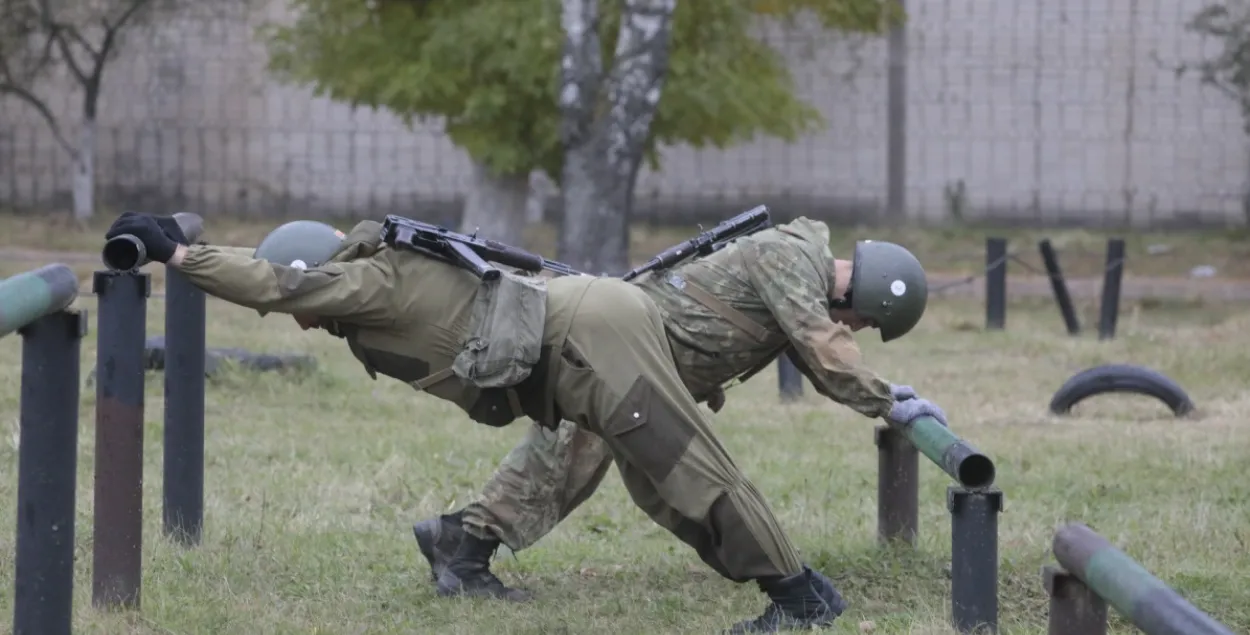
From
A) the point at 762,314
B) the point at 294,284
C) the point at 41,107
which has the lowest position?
the point at 762,314

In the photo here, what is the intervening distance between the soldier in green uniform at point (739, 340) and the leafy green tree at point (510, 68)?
11071 millimetres

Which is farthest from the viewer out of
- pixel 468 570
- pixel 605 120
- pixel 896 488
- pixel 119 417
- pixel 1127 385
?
pixel 605 120

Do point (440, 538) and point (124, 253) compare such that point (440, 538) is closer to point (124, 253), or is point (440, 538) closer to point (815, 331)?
point (815, 331)

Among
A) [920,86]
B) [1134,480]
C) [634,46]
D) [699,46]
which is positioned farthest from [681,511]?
[920,86]

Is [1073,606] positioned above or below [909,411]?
below

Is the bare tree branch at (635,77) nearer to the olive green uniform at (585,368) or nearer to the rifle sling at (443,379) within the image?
the olive green uniform at (585,368)

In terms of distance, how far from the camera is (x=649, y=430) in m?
4.75

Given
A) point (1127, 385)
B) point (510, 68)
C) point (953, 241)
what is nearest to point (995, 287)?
point (510, 68)

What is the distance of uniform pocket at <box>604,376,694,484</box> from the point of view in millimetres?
4738

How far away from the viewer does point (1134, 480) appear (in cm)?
794

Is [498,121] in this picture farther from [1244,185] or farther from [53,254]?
[1244,185]

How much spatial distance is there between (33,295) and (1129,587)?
233 centimetres

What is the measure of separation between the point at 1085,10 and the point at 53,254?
13009 millimetres

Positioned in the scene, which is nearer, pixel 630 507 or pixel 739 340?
pixel 739 340
